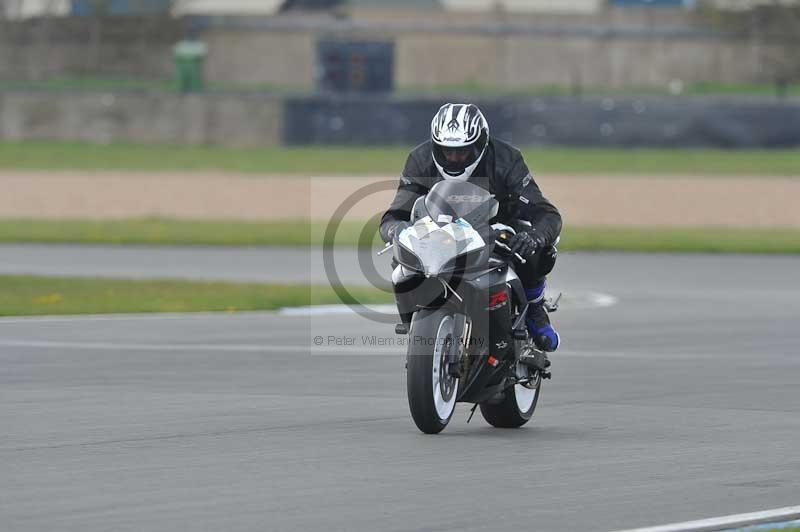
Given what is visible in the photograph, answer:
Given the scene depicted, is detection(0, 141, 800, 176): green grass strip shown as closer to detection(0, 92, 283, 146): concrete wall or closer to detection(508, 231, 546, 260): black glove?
detection(0, 92, 283, 146): concrete wall

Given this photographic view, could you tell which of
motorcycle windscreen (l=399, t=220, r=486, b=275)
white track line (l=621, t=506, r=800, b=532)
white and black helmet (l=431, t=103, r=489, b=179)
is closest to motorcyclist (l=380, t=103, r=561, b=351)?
white and black helmet (l=431, t=103, r=489, b=179)

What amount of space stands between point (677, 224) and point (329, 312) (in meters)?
15.5

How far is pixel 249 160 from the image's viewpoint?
4694cm

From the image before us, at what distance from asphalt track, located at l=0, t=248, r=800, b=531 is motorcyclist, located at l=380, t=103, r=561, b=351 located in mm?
1024

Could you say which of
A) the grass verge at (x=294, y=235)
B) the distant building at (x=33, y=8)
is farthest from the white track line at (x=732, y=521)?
the distant building at (x=33, y=8)

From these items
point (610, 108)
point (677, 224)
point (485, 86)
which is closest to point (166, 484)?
point (677, 224)

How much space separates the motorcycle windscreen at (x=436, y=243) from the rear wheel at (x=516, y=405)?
1.04 meters

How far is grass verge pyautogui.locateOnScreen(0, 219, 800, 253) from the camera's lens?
27.9 meters

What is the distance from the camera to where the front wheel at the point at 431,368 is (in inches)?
369

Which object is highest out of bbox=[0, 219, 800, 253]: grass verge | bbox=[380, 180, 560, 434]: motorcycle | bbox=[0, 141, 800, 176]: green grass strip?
bbox=[380, 180, 560, 434]: motorcycle

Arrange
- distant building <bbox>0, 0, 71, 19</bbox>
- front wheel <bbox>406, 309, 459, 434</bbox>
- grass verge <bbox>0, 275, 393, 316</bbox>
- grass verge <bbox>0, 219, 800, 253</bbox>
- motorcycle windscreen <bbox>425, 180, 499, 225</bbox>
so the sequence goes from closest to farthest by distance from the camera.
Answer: front wheel <bbox>406, 309, 459, 434</bbox> → motorcycle windscreen <bbox>425, 180, 499, 225</bbox> → grass verge <bbox>0, 275, 393, 316</bbox> → grass verge <bbox>0, 219, 800, 253</bbox> → distant building <bbox>0, 0, 71, 19</bbox>

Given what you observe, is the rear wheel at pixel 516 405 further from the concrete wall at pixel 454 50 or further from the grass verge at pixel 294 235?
the concrete wall at pixel 454 50

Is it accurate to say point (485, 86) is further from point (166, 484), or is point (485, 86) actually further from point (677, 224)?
point (166, 484)

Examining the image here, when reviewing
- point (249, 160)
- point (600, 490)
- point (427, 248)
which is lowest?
point (249, 160)
